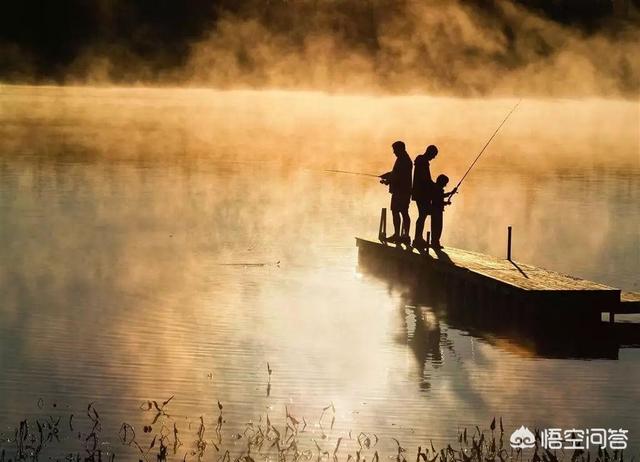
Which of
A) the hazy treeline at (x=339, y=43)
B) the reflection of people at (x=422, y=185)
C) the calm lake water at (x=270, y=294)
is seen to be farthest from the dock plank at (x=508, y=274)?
the hazy treeline at (x=339, y=43)

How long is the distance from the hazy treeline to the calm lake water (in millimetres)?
21768

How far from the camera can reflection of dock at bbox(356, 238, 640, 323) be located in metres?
19.6

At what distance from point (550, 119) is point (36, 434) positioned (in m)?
66.6

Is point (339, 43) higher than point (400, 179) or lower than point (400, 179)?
higher

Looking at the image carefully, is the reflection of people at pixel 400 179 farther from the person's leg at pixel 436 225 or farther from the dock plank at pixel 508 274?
the dock plank at pixel 508 274

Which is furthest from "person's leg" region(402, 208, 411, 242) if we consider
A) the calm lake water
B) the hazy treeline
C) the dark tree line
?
the dark tree line

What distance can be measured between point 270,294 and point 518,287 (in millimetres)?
4289

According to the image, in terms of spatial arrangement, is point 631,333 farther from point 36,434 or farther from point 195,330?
point 36,434

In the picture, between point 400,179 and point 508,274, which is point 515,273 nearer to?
point 508,274

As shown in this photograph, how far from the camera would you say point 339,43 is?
291 feet

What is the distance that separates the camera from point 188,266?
85.7 ft

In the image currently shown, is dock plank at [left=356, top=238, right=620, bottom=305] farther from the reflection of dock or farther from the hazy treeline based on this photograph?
the hazy treeline

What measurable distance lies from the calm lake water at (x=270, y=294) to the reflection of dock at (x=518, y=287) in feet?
1.59

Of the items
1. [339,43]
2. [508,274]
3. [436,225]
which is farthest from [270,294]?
[339,43]
